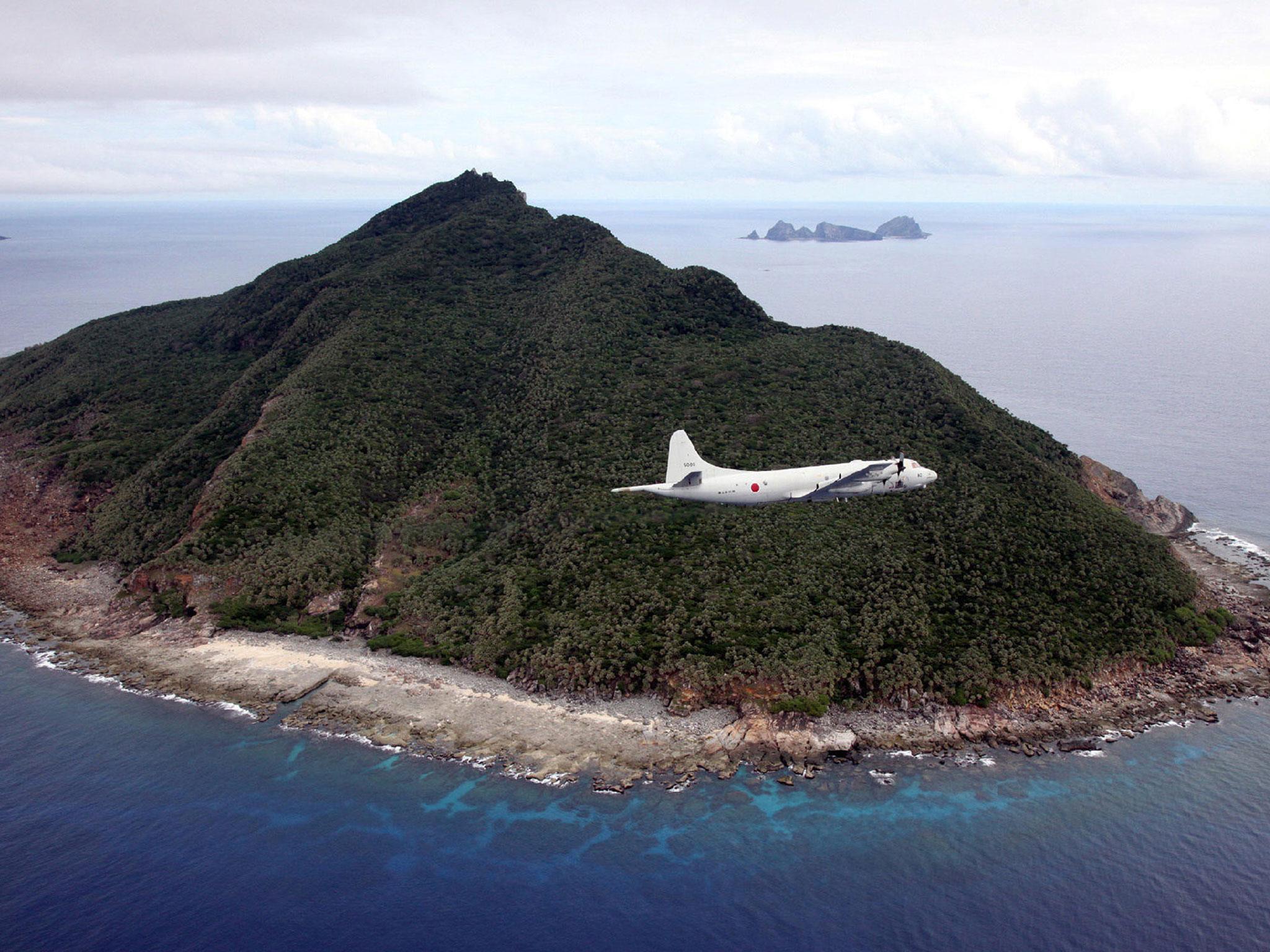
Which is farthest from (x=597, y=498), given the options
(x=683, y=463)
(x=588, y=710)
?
(x=588, y=710)

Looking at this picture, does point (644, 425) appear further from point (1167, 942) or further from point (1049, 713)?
point (1167, 942)

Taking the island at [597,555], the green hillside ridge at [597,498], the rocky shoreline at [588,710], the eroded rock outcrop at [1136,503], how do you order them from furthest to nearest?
the eroded rock outcrop at [1136,503] < the green hillside ridge at [597,498] < the island at [597,555] < the rocky shoreline at [588,710]

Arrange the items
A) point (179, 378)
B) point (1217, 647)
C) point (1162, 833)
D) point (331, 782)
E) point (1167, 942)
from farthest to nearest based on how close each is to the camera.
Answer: point (179, 378) → point (1217, 647) → point (331, 782) → point (1162, 833) → point (1167, 942)

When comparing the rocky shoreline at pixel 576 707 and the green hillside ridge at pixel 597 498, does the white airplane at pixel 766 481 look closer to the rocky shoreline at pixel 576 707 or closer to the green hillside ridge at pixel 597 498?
the green hillside ridge at pixel 597 498

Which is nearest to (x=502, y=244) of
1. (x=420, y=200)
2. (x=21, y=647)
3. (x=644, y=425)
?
(x=420, y=200)

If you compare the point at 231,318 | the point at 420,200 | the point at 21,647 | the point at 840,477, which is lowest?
the point at 21,647

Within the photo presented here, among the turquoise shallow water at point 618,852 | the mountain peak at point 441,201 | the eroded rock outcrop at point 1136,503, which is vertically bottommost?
the turquoise shallow water at point 618,852

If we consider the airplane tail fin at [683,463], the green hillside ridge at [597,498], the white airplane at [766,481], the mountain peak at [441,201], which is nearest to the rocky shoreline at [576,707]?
the green hillside ridge at [597,498]
